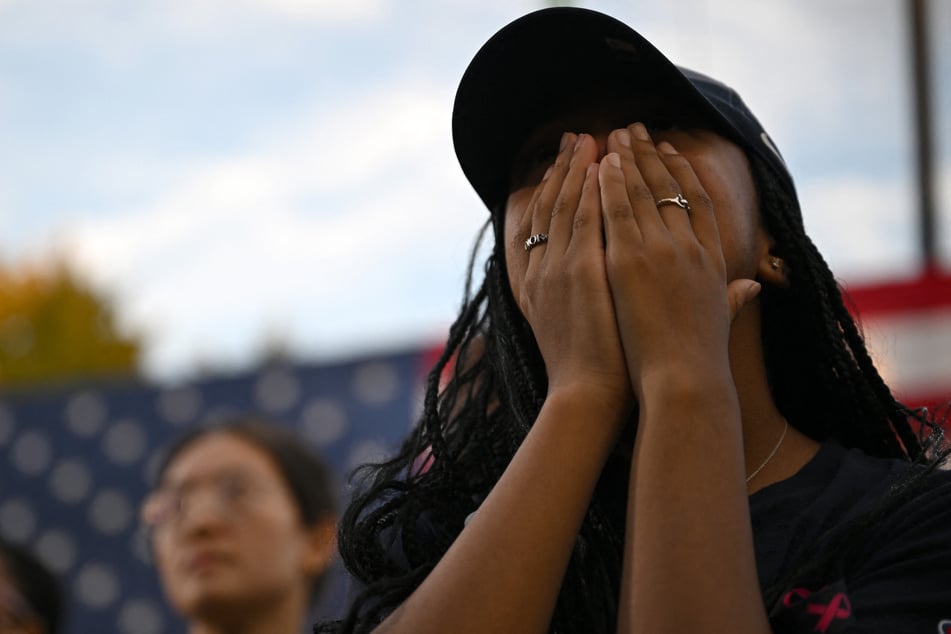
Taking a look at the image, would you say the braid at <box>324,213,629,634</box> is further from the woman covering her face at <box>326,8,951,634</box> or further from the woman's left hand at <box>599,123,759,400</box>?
the woman's left hand at <box>599,123,759,400</box>

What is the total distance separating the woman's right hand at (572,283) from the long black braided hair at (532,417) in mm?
212

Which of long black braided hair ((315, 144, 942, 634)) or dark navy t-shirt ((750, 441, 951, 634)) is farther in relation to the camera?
long black braided hair ((315, 144, 942, 634))

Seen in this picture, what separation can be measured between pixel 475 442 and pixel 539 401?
6.1 inches

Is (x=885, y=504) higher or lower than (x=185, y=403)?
higher

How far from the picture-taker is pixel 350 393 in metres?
5.75

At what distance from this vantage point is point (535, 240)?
1622 mm

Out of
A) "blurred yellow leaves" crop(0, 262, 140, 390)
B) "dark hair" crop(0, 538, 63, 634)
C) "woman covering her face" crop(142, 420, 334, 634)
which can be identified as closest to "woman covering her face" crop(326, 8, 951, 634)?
"woman covering her face" crop(142, 420, 334, 634)

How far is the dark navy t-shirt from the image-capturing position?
53.4 inches

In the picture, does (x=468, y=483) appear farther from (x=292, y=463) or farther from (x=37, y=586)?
(x=37, y=586)

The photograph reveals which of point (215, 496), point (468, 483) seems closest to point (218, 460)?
point (215, 496)

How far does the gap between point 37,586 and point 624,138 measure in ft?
Answer: 10.0

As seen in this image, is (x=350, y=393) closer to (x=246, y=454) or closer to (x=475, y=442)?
(x=246, y=454)

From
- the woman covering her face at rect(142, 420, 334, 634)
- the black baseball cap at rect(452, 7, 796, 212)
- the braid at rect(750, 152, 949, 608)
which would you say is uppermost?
the black baseball cap at rect(452, 7, 796, 212)

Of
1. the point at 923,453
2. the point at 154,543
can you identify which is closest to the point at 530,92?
the point at 923,453
